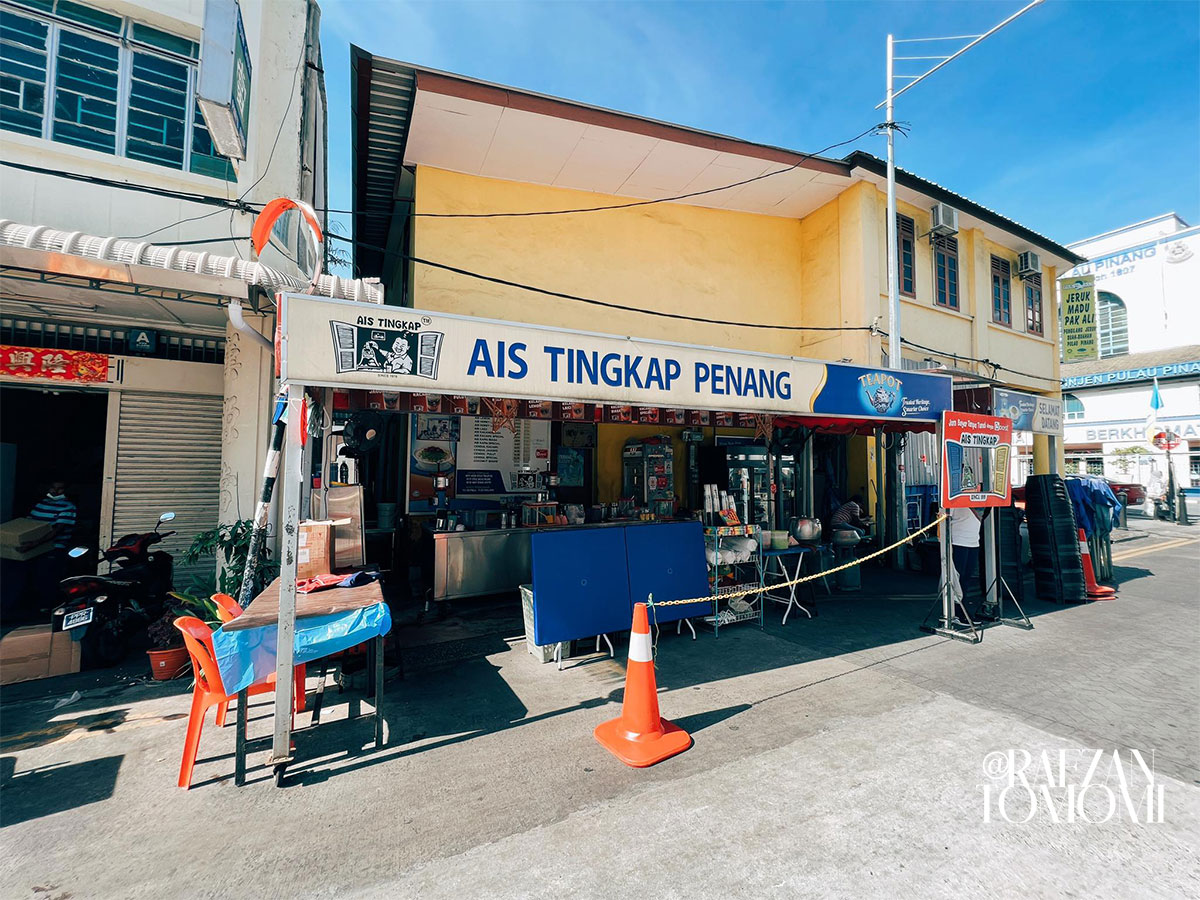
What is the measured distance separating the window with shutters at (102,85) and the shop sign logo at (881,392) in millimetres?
9145

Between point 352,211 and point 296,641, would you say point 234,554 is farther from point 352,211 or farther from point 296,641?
point 352,211

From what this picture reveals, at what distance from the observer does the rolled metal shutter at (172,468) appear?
23.7 feet

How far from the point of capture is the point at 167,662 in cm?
533

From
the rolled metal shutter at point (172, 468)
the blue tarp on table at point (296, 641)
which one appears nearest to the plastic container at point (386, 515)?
the rolled metal shutter at point (172, 468)

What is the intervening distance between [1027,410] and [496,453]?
32.8 feet

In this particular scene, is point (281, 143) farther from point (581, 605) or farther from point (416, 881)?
point (416, 881)

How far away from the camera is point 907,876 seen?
8.86 feet

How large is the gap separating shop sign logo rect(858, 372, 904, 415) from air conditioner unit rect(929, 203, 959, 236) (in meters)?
7.93

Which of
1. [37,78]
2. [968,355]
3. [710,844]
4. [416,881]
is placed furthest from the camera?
[968,355]

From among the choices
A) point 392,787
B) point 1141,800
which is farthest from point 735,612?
point 392,787

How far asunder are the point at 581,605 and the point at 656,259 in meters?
7.80

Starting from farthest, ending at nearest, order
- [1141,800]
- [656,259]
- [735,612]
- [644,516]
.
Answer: [656,259] < [644,516] < [735,612] < [1141,800]

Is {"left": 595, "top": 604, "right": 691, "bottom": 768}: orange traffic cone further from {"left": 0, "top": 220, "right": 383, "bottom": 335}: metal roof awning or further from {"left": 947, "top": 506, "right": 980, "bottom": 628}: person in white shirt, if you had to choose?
{"left": 947, "top": 506, "right": 980, "bottom": 628}: person in white shirt

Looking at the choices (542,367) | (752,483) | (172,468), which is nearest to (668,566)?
(542,367)
